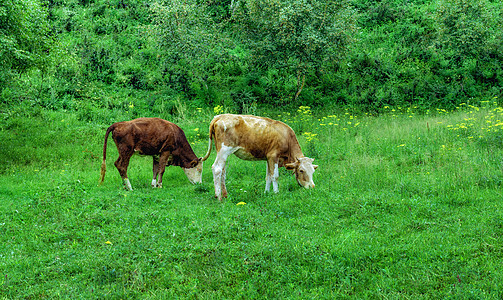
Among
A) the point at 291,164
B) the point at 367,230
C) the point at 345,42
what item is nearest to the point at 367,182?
the point at 291,164

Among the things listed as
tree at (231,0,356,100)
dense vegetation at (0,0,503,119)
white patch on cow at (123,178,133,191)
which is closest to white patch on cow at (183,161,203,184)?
white patch on cow at (123,178,133,191)

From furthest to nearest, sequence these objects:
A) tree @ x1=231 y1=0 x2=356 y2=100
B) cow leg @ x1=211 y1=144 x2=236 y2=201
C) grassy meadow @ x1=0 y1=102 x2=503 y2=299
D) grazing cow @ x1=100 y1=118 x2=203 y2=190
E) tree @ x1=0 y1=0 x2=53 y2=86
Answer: tree @ x1=231 y1=0 x2=356 y2=100, tree @ x1=0 y1=0 x2=53 y2=86, grazing cow @ x1=100 y1=118 x2=203 y2=190, cow leg @ x1=211 y1=144 x2=236 y2=201, grassy meadow @ x1=0 y1=102 x2=503 y2=299

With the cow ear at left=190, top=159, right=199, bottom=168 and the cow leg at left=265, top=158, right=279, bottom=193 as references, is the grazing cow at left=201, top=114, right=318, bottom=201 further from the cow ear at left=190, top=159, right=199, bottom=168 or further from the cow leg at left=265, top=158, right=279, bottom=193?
the cow ear at left=190, top=159, right=199, bottom=168

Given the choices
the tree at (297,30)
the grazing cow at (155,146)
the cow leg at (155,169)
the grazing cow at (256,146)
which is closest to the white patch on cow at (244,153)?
the grazing cow at (256,146)

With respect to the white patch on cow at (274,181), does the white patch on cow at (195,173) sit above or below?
below

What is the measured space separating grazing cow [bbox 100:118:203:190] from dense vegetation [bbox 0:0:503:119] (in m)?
6.71

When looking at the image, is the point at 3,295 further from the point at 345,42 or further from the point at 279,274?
the point at 345,42

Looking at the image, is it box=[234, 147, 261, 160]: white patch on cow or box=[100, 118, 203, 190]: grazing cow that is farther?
box=[100, 118, 203, 190]: grazing cow

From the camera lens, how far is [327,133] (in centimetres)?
1543

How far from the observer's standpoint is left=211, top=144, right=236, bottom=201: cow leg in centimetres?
967

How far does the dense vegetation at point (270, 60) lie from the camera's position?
18.5 meters

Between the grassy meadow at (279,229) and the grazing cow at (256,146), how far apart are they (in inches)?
19.2

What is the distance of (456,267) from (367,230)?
1.73 metres

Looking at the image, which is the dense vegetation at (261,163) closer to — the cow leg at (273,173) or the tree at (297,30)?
the tree at (297,30)
